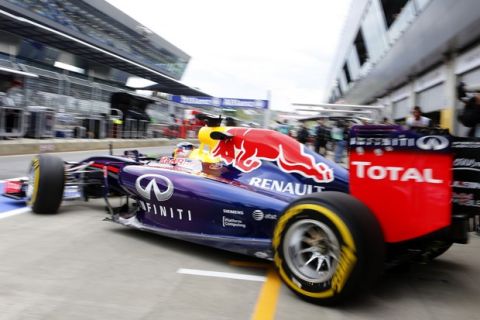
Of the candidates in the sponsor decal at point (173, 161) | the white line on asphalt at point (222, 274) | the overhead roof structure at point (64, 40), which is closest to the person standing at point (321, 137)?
the sponsor decal at point (173, 161)

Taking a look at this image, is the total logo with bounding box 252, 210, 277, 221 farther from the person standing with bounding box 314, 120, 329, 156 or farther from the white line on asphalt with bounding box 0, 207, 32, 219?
the person standing with bounding box 314, 120, 329, 156

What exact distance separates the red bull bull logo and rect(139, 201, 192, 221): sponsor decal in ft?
2.62

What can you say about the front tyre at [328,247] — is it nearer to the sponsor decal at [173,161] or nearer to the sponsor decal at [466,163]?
the sponsor decal at [466,163]

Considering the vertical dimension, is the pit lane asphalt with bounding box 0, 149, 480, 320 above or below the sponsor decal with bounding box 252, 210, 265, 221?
below

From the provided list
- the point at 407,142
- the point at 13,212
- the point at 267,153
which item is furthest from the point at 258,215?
the point at 13,212

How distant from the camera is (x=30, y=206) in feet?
19.7

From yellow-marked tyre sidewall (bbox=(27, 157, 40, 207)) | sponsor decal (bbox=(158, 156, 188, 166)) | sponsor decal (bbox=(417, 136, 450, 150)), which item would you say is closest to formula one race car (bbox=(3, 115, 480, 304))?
sponsor decal (bbox=(417, 136, 450, 150))

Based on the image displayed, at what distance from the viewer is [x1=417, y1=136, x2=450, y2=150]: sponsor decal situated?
130 inches

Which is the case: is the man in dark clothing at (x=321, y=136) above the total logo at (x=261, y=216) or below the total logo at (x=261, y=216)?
above

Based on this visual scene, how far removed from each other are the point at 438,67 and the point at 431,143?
13.1 m

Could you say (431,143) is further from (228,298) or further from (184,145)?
(184,145)

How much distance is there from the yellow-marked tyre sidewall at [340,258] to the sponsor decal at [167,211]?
46.1 inches

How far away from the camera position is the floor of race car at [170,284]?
312 cm

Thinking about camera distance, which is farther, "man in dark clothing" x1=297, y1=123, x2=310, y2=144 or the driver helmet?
"man in dark clothing" x1=297, y1=123, x2=310, y2=144
